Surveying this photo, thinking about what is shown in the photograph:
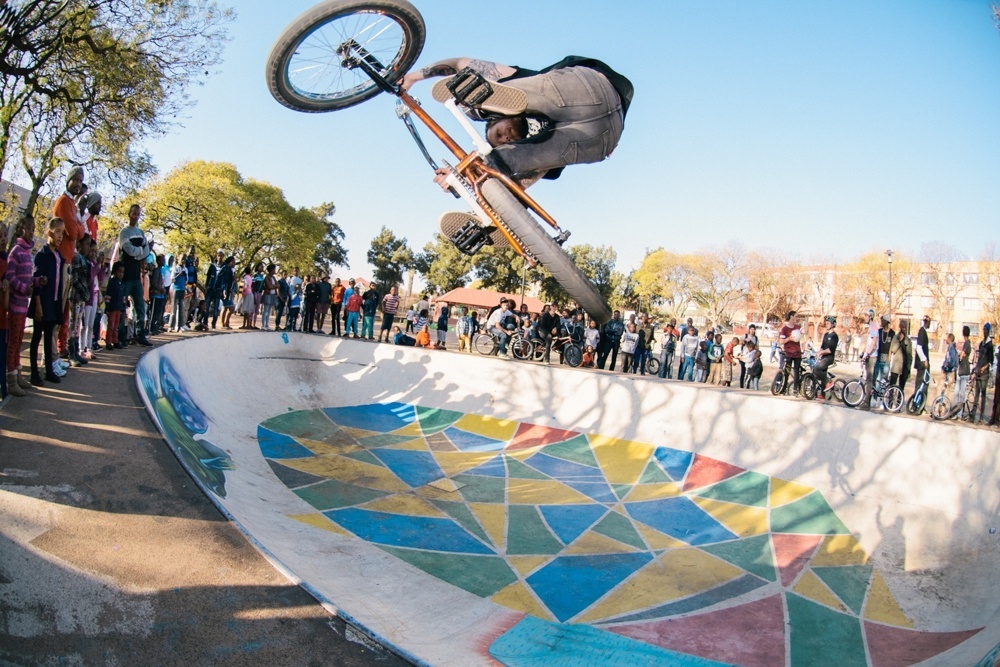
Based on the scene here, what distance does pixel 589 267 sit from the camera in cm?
6819

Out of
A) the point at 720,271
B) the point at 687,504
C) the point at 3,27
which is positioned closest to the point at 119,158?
the point at 3,27

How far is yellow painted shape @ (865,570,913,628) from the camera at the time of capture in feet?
17.3

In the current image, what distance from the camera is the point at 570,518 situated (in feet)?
23.0

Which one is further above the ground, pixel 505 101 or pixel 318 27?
pixel 318 27

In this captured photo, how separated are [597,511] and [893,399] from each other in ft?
23.4

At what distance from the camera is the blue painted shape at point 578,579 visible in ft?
16.7

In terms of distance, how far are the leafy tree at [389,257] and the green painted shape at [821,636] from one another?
68447 mm

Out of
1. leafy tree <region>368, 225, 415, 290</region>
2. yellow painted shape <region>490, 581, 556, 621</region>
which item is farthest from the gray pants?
leafy tree <region>368, 225, 415, 290</region>

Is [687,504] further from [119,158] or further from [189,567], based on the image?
[119,158]

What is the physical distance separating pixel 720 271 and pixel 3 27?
51.0 metres

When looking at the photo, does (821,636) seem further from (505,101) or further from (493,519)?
(505,101)

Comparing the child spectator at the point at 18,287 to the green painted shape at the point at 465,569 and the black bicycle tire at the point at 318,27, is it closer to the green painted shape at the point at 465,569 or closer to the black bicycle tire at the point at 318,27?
the green painted shape at the point at 465,569

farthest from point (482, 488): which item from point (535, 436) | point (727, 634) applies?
point (727, 634)

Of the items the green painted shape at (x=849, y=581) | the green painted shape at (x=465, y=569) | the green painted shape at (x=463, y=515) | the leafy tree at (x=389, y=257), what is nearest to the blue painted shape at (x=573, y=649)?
the green painted shape at (x=465, y=569)
